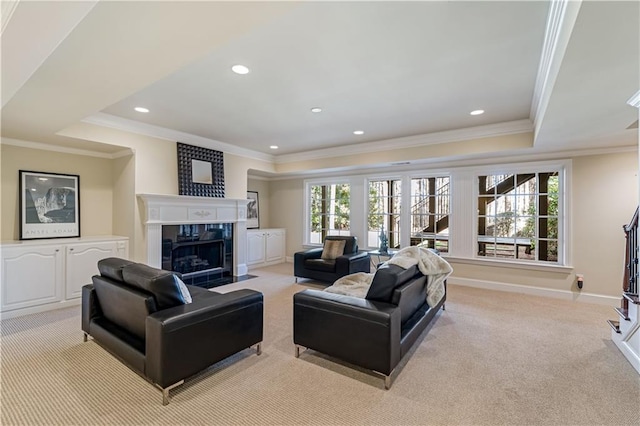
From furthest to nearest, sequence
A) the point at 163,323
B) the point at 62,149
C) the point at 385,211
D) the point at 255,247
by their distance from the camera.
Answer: the point at 255,247
the point at 385,211
the point at 62,149
the point at 163,323

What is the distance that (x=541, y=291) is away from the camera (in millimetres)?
4555

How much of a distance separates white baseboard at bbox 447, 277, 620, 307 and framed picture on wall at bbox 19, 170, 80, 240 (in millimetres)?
6319

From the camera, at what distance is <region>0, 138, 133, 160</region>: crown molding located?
394 centimetres

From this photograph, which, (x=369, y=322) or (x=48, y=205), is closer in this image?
(x=369, y=322)

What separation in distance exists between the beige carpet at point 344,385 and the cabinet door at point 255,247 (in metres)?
3.46

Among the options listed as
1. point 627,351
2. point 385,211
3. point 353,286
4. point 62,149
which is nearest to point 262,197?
point 385,211

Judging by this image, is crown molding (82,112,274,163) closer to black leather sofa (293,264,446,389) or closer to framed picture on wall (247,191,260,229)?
framed picture on wall (247,191,260,229)

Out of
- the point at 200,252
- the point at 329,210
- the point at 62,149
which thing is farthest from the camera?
the point at 329,210

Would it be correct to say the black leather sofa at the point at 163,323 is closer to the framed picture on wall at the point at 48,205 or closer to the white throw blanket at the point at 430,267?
the white throw blanket at the point at 430,267

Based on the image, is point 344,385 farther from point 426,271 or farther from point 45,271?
point 45,271

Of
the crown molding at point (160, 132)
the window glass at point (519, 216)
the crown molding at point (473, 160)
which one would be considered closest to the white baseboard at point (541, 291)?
the window glass at point (519, 216)

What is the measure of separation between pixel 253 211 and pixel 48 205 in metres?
3.77

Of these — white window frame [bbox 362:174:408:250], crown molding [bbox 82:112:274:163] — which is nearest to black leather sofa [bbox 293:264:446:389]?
white window frame [bbox 362:174:408:250]

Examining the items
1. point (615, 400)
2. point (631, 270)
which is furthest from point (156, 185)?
point (631, 270)
